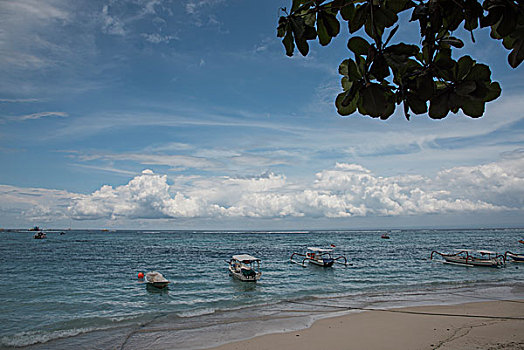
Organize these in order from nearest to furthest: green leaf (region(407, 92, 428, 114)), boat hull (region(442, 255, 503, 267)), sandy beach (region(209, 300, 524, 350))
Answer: green leaf (region(407, 92, 428, 114)) < sandy beach (region(209, 300, 524, 350)) < boat hull (region(442, 255, 503, 267))

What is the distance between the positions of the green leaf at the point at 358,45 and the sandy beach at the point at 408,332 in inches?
411

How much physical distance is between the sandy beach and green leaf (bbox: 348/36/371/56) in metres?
10.4

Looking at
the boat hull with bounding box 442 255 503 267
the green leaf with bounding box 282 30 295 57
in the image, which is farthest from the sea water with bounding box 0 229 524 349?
the green leaf with bounding box 282 30 295 57

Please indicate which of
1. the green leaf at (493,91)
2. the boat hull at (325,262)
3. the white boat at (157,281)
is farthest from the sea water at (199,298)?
the green leaf at (493,91)

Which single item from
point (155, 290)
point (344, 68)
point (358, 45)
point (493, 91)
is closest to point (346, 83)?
point (344, 68)

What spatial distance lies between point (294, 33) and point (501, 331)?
524 inches

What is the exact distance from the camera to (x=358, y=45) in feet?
5.96

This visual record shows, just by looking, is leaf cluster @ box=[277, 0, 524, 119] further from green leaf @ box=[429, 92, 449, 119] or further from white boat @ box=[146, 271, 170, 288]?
white boat @ box=[146, 271, 170, 288]

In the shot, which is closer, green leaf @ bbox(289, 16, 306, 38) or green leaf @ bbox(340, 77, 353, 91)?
green leaf @ bbox(340, 77, 353, 91)

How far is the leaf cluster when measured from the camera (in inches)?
69.3

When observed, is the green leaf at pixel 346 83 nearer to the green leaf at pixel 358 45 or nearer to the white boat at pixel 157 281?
the green leaf at pixel 358 45

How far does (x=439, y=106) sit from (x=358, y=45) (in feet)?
1.84

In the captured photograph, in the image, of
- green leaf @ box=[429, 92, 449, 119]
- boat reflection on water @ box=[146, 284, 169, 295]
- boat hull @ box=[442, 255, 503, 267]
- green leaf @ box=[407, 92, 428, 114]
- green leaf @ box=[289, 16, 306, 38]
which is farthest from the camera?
boat hull @ box=[442, 255, 503, 267]

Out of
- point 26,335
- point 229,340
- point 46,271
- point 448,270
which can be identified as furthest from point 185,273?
point 448,270
